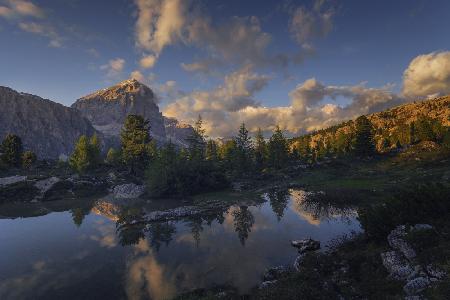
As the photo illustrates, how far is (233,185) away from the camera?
3177 inches

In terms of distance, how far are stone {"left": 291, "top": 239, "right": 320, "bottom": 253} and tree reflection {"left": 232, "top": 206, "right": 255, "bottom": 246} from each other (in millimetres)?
5363

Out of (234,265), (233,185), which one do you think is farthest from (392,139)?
(234,265)

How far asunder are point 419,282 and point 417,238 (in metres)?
4.49

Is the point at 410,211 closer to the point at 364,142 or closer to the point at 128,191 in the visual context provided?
the point at 128,191

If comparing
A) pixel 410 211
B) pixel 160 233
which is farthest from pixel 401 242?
pixel 160 233

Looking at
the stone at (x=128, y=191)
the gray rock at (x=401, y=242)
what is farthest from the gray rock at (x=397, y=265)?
the stone at (x=128, y=191)

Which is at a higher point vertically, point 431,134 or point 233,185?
point 431,134

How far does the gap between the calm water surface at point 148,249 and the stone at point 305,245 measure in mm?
795

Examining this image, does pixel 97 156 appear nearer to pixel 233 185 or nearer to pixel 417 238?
pixel 233 185

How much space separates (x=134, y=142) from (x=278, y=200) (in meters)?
55.5

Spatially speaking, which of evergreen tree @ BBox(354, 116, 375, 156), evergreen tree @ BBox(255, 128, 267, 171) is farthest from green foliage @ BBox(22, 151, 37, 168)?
evergreen tree @ BBox(354, 116, 375, 156)

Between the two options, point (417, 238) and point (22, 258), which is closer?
point (417, 238)

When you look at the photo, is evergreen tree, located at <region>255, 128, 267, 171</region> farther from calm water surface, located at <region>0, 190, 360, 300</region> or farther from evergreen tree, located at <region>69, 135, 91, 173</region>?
calm water surface, located at <region>0, 190, 360, 300</region>

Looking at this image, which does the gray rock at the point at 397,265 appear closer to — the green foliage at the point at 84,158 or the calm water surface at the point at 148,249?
the calm water surface at the point at 148,249
